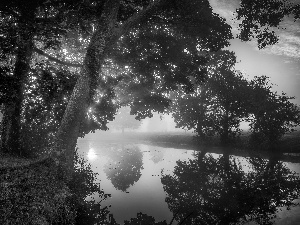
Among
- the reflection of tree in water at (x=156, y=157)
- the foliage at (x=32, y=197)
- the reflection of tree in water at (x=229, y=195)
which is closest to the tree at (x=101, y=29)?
the foliage at (x=32, y=197)

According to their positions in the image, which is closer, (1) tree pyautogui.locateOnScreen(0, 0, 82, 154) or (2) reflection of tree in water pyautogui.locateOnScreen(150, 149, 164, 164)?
(1) tree pyautogui.locateOnScreen(0, 0, 82, 154)

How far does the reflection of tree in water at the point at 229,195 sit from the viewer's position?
8.04 m

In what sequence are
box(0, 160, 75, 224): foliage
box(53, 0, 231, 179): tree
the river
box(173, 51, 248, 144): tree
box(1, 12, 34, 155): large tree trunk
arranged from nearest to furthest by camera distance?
box(0, 160, 75, 224): foliage < the river < box(53, 0, 231, 179): tree < box(1, 12, 34, 155): large tree trunk < box(173, 51, 248, 144): tree

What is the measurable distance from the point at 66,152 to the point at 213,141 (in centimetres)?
3436

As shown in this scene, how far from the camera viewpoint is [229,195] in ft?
34.6

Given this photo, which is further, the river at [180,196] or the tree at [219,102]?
the tree at [219,102]

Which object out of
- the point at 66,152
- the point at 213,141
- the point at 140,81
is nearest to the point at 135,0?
the point at 140,81

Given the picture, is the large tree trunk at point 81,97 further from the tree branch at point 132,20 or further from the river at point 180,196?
the river at point 180,196

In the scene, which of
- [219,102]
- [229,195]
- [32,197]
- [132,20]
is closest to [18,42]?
[132,20]

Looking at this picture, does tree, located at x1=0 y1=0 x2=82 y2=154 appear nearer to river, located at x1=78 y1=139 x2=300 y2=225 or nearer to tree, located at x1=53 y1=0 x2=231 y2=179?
tree, located at x1=53 y1=0 x2=231 y2=179

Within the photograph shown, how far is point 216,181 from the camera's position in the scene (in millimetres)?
13320

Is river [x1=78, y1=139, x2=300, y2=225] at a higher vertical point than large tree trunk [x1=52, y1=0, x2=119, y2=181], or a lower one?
lower

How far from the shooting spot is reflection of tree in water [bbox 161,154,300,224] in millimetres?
8039

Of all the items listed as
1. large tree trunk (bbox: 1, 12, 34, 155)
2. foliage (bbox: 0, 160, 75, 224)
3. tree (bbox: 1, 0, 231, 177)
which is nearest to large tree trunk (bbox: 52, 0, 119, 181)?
tree (bbox: 1, 0, 231, 177)
